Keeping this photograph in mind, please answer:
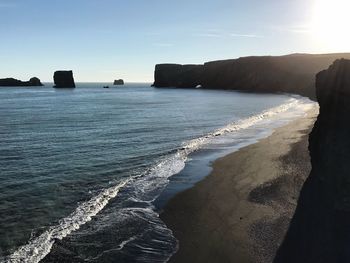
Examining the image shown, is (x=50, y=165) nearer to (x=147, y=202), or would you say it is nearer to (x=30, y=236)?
(x=147, y=202)

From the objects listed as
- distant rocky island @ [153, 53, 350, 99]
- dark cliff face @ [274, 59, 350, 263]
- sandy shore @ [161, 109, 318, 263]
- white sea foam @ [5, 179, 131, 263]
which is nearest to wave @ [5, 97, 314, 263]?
white sea foam @ [5, 179, 131, 263]

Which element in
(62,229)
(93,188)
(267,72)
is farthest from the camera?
(267,72)

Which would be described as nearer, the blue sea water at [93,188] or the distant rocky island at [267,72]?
the blue sea water at [93,188]

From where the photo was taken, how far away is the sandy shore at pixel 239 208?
535 inches

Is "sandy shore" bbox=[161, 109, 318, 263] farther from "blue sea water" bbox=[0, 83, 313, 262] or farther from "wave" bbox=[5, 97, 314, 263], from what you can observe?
"wave" bbox=[5, 97, 314, 263]

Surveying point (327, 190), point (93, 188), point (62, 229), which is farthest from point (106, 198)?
point (327, 190)

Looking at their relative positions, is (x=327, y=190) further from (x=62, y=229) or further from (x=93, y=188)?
(x=62, y=229)

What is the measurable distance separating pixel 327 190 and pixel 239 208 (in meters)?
3.96

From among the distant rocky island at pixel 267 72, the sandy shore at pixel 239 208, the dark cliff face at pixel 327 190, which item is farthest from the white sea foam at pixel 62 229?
the distant rocky island at pixel 267 72

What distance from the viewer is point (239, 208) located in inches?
696

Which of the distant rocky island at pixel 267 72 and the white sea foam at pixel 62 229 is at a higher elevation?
the distant rocky island at pixel 267 72

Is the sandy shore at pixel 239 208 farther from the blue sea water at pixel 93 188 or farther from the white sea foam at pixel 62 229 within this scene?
the white sea foam at pixel 62 229

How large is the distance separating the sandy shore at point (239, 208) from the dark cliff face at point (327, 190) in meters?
0.55

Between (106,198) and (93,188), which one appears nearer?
(106,198)
